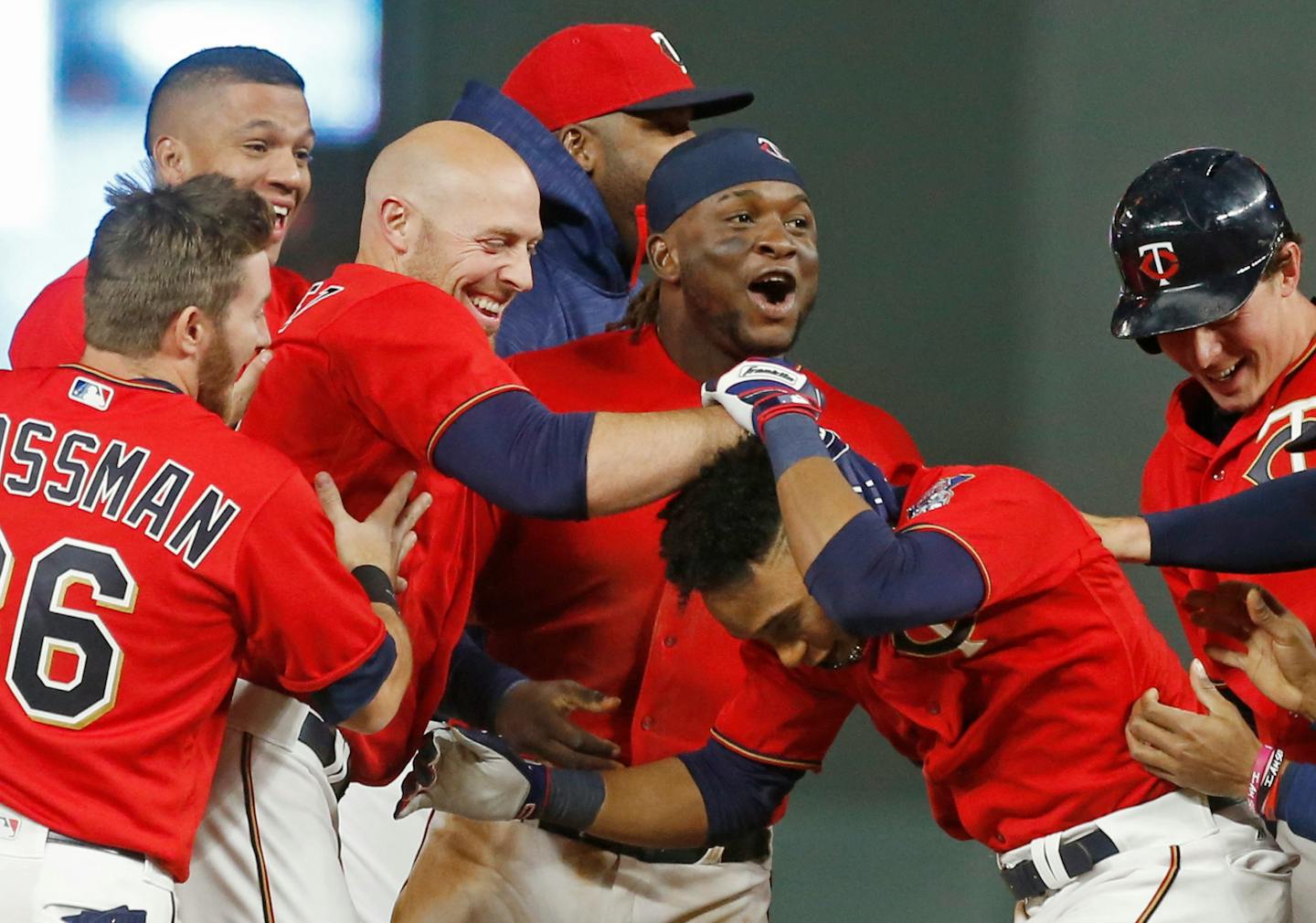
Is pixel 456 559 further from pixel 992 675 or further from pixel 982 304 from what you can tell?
pixel 982 304

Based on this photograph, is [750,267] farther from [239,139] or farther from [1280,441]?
[239,139]

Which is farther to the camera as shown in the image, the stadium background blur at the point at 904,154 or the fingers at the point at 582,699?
the stadium background blur at the point at 904,154

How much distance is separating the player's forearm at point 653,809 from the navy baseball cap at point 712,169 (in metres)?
1.02

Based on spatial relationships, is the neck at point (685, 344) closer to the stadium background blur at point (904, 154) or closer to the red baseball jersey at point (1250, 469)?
the red baseball jersey at point (1250, 469)

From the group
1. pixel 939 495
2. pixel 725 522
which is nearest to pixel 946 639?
pixel 939 495

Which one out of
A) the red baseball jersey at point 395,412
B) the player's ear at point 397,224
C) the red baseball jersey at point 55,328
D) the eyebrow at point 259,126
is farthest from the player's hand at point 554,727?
the eyebrow at point 259,126

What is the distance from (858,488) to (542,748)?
2.35 ft

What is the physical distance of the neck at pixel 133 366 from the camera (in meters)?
2.36

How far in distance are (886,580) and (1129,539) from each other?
0.63 m

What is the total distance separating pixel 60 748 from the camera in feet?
7.20

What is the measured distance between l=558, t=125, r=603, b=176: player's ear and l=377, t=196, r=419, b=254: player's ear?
1.25 meters

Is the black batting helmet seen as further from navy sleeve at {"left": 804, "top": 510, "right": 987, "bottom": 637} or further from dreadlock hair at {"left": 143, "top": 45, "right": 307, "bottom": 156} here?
dreadlock hair at {"left": 143, "top": 45, "right": 307, "bottom": 156}

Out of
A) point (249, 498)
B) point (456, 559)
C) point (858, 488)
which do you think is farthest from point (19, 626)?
point (858, 488)

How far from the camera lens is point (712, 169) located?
314 cm
